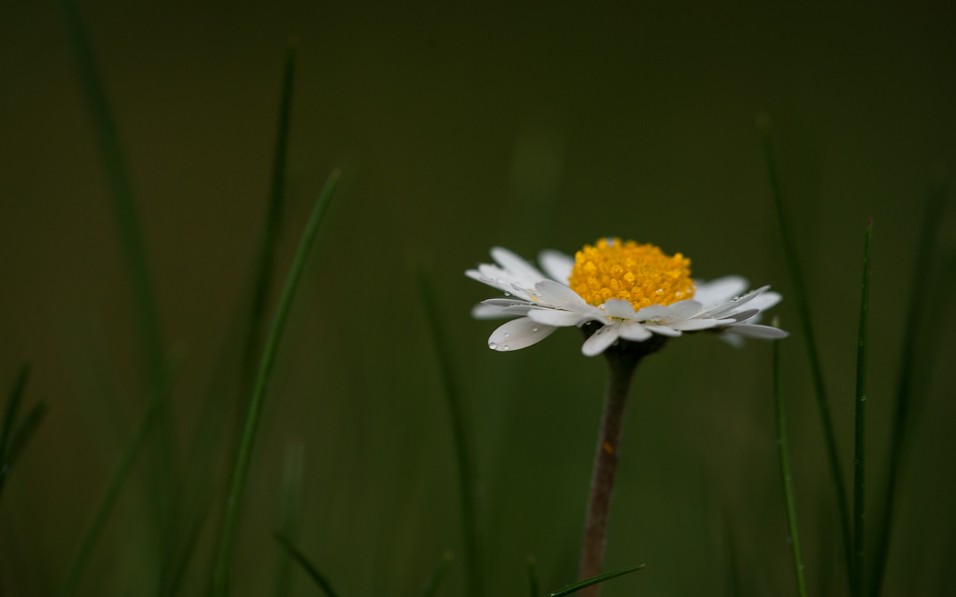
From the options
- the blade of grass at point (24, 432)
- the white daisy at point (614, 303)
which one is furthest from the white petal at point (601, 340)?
the blade of grass at point (24, 432)

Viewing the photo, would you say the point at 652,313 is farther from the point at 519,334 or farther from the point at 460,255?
the point at 460,255

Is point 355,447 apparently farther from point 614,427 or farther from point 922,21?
point 922,21

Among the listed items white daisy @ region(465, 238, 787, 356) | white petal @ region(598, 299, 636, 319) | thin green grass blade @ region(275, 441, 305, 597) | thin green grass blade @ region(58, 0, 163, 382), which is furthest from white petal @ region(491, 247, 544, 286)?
thin green grass blade @ region(58, 0, 163, 382)

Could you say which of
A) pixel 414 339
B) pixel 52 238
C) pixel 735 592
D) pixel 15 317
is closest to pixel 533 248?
pixel 414 339

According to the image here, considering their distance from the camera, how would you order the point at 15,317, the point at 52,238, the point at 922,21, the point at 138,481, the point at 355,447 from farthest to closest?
the point at 922,21, the point at 52,238, the point at 15,317, the point at 355,447, the point at 138,481

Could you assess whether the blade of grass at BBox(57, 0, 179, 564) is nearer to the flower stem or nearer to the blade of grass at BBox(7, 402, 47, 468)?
the blade of grass at BBox(7, 402, 47, 468)

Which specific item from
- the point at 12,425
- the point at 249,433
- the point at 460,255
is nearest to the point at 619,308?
the point at 249,433
